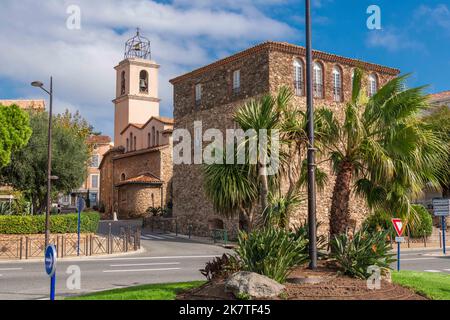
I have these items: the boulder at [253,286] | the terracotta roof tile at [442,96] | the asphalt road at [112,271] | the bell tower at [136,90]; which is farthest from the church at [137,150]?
the boulder at [253,286]

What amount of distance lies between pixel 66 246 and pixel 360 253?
55.3ft

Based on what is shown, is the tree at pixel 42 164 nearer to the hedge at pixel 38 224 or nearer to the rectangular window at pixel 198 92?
the hedge at pixel 38 224

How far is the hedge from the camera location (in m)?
23.7

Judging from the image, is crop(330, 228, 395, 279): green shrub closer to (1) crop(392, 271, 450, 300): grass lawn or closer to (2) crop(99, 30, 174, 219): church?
(1) crop(392, 271, 450, 300): grass lawn

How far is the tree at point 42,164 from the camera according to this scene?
31859 millimetres

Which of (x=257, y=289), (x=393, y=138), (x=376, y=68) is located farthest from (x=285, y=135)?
(x=376, y=68)

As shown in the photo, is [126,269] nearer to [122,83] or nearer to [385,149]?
[385,149]

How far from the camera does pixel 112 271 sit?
17000 mm

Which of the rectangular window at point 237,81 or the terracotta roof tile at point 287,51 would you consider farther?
the rectangular window at point 237,81

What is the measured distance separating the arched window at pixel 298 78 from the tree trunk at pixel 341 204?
55.8 feet

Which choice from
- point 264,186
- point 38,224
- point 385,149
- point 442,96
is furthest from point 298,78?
point 442,96

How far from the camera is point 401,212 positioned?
12.2m
